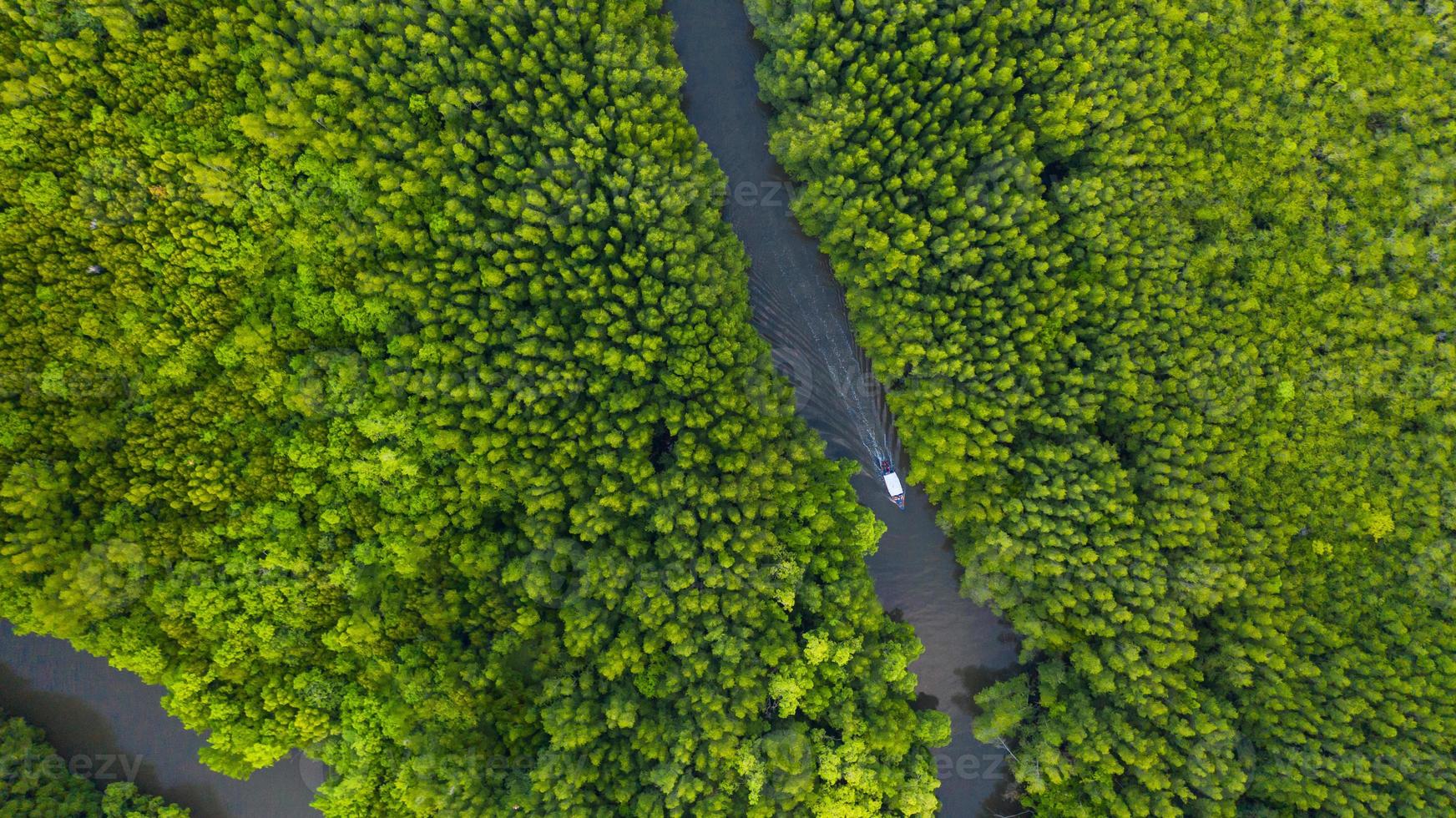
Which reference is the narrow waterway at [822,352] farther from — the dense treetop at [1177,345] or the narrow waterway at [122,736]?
the narrow waterway at [122,736]

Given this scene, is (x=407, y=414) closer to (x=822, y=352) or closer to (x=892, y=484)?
(x=822, y=352)

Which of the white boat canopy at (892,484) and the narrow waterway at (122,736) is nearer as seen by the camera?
the narrow waterway at (122,736)

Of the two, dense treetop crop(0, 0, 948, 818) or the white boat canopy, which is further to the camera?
the white boat canopy

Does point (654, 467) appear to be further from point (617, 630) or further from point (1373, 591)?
point (1373, 591)

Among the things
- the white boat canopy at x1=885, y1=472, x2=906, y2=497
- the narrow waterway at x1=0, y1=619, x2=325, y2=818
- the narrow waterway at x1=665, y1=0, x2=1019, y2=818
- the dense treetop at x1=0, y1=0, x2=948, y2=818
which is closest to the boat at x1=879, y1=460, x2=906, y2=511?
the white boat canopy at x1=885, y1=472, x2=906, y2=497

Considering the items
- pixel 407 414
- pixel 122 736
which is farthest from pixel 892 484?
pixel 122 736

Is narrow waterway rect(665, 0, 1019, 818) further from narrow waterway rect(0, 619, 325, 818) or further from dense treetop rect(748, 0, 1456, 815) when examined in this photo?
narrow waterway rect(0, 619, 325, 818)

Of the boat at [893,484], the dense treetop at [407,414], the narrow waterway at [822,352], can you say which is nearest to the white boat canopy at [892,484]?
the boat at [893,484]

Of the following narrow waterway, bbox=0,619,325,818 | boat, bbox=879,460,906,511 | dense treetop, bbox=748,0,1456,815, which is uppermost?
dense treetop, bbox=748,0,1456,815

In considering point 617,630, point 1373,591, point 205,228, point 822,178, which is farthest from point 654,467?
point 1373,591
